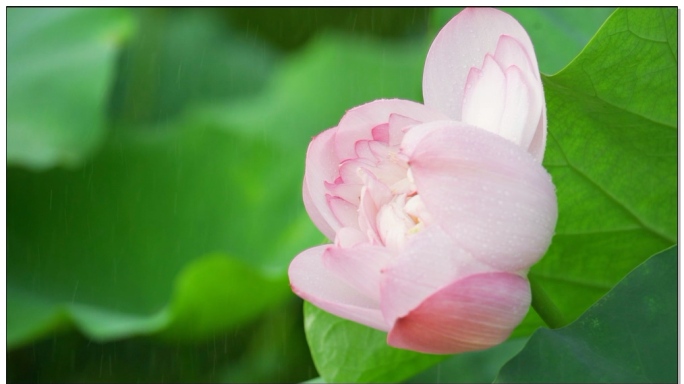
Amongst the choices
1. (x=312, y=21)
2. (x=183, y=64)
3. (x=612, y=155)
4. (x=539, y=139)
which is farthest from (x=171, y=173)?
(x=539, y=139)

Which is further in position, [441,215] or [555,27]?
[555,27]

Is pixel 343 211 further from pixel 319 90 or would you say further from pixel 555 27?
pixel 319 90

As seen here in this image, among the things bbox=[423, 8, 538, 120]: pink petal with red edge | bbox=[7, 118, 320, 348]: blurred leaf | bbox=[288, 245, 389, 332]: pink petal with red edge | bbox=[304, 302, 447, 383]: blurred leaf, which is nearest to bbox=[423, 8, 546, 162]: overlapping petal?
bbox=[423, 8, 538, 120]: pink petal with red edge

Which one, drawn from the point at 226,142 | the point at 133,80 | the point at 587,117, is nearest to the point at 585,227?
the point at 587,117

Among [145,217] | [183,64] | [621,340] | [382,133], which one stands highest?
[382,133]

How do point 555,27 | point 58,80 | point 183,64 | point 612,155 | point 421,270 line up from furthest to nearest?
1. point 183,64
2. point 58,80
3. point 555,27
4. point 612,155
5. point 421,270

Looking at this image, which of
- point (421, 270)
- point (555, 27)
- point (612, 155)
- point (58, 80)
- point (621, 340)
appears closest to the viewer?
point (421, 270)

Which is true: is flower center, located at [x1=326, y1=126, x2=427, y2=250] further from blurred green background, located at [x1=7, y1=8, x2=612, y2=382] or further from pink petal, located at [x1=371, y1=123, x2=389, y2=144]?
blurred green background, located at [x1=7, y1=8, x2=612, y2=382]
